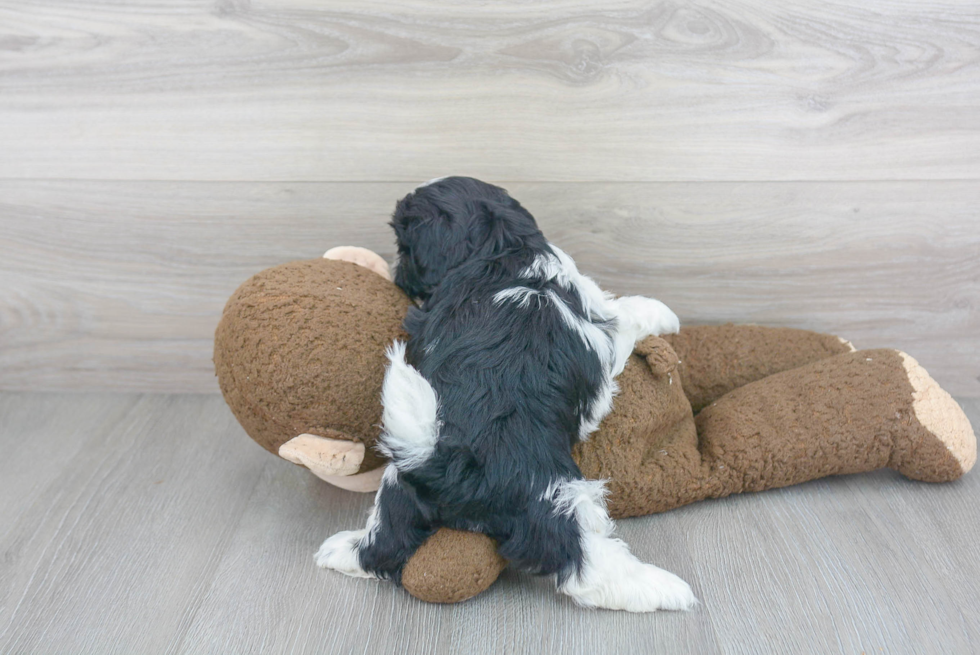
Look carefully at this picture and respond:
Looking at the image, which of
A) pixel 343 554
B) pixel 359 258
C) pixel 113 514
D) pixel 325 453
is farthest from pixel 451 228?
pixel 113 514

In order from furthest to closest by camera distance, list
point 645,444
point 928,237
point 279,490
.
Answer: point 928,237 < point 279,490 < point 645,444

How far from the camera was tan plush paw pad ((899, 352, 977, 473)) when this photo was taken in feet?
3.31

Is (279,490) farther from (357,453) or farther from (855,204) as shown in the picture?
(855,204)

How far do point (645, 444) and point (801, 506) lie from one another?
0.82 feet

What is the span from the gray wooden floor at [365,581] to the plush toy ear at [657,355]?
0.69ft

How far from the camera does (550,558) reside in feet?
2.69

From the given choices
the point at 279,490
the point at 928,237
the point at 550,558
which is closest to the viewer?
the point at 550,558

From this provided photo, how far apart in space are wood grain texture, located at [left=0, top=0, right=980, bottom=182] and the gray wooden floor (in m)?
0.51

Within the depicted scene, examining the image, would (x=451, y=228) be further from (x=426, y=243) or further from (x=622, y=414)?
(x=622, y=414)

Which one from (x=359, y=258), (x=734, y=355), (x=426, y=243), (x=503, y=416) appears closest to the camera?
(x=503, y=416)

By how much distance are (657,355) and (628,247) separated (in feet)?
1.04

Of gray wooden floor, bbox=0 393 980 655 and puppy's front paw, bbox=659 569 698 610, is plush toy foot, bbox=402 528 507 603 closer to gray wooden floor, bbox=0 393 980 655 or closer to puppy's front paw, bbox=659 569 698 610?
gray wooden floor, bbox=0 393 980 655

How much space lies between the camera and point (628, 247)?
4.06 feet

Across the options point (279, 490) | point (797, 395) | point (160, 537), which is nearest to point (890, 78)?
point (797, 395)
